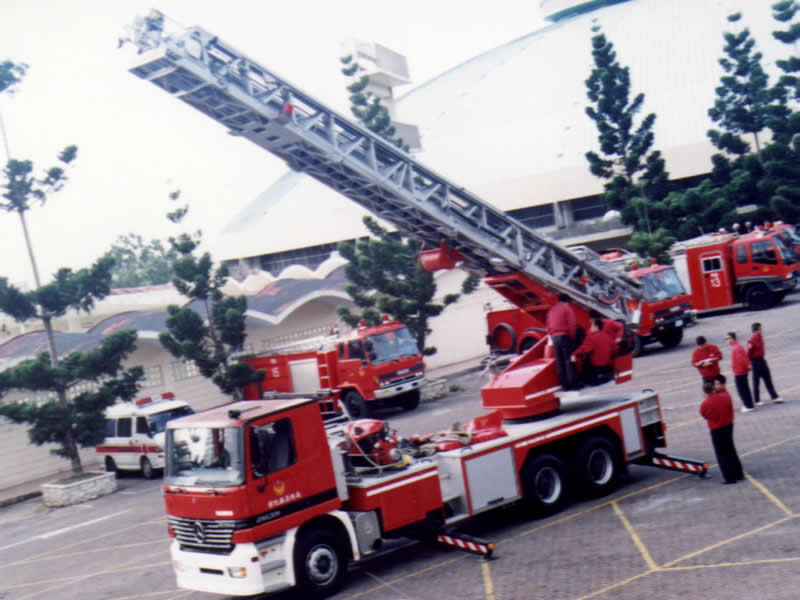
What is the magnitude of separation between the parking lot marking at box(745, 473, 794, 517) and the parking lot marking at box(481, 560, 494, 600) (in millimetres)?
3645

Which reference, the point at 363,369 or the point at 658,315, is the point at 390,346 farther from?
the point at 658,315

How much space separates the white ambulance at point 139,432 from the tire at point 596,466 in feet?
41.3

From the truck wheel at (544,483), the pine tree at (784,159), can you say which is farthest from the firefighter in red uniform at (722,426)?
the pine tree at (784,159)

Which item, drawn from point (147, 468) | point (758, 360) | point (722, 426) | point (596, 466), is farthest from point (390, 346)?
point (722, 426)

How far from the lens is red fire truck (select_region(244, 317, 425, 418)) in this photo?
23656 mm

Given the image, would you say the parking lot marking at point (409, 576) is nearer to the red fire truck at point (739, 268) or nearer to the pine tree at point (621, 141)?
the red fire truck at point (739, 268)

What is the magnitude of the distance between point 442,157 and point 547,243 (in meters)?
43.9

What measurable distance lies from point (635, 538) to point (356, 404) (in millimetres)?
14618

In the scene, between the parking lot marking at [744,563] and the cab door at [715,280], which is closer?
the parking lot marking at [744,563]

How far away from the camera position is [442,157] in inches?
2238

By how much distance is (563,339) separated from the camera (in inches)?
488

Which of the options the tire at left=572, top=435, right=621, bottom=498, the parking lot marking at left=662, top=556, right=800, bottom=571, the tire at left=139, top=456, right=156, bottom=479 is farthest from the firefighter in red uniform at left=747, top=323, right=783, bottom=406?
the tire at left=139, top=456, right=156, bottom=479

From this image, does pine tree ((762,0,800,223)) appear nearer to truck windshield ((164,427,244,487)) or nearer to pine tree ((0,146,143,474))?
pine tree ((0,146,143,474))

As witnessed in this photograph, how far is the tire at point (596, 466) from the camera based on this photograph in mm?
11914
